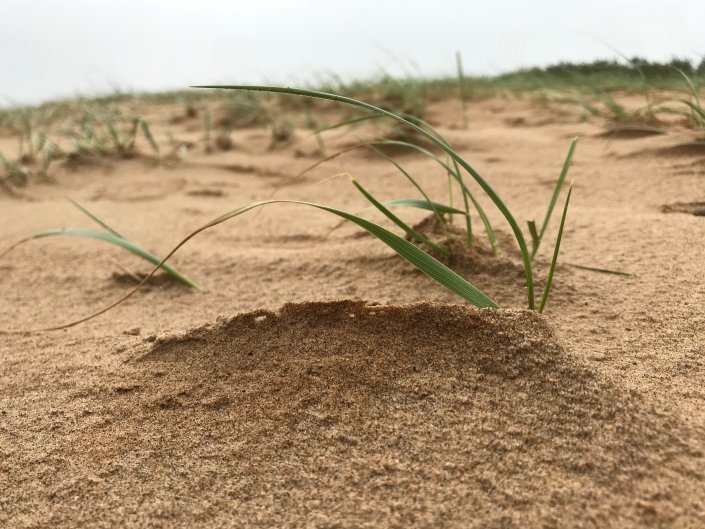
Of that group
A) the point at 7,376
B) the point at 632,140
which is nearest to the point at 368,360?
the point at 7,376

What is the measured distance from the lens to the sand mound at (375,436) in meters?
0.59

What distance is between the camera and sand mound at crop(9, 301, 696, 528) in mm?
594

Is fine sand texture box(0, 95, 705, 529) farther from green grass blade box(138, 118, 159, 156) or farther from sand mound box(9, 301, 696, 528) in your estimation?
green grass blade box(138, 118, 159, 156)

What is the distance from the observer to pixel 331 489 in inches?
24.9

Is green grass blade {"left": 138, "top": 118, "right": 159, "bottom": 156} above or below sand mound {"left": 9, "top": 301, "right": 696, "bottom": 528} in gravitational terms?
above

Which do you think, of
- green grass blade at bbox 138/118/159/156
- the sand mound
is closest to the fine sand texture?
the sand mound

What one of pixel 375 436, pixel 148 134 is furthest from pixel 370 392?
pixel 148 134

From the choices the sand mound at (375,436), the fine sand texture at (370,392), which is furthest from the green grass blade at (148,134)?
the sand mound at (375,436)

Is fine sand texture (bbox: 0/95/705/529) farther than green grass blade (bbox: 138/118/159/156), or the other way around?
green grass blade (bbox: 138/118/159/156)

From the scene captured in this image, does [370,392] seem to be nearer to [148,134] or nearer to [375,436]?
[375,436]

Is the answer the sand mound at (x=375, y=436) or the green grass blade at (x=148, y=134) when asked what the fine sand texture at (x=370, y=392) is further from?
the green grass blade at (x=148, y=134)

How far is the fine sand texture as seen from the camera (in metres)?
0.61

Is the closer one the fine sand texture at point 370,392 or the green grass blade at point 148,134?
the fine sand texture at point 370,392

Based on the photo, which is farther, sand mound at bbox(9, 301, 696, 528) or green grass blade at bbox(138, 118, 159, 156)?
green grass blade at bbox(138, 118, 159, 156)
